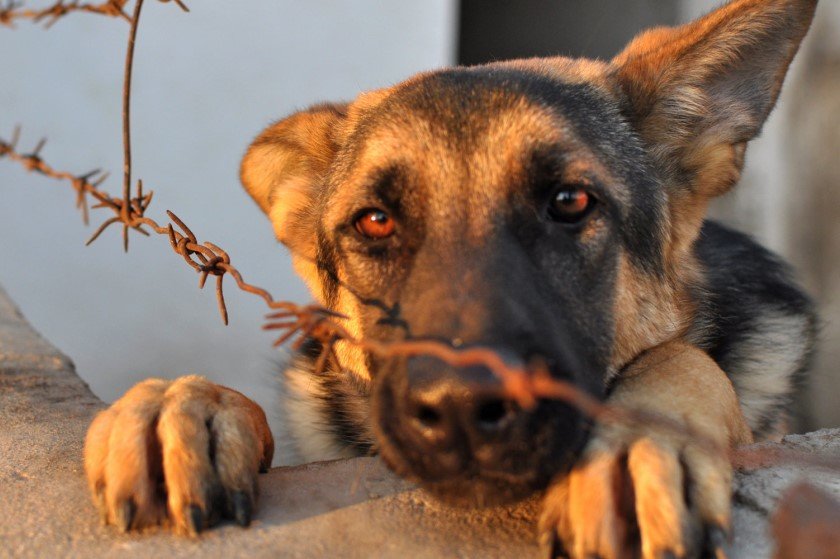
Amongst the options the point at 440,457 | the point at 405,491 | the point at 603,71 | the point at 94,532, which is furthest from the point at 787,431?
the point at 94,532

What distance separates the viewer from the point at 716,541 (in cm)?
177

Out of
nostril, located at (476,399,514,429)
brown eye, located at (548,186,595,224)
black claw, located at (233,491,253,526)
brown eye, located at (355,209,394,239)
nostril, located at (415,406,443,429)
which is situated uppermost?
brown eye, located at (548,186,595,224)

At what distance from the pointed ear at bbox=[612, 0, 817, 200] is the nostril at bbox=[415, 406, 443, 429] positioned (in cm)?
161

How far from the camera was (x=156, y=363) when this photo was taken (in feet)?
20.8

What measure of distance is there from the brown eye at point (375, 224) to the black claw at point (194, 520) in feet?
3.45

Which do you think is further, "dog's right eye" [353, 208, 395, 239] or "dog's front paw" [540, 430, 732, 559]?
"dog's right eye" [353, 208, 395, 239]

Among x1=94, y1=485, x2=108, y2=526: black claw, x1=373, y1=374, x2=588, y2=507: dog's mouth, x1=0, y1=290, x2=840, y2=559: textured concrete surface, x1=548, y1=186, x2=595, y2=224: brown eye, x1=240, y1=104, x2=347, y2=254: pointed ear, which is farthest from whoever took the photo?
x1=240, y1=104, x2=347, y2=254: pointed ear

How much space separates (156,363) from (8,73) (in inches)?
87.2

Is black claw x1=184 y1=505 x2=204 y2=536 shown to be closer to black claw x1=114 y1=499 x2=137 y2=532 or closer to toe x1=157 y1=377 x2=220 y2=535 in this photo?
toe x1=157 y1=377 x2=220 y2=535

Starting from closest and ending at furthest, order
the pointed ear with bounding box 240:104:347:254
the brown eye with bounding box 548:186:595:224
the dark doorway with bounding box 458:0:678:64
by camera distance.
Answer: the brown eye with bounding box 548:186:595:224 < the pointed ear with bounding box 240:104:347:254 < the dark doorway with bounding box 458:0:678:64

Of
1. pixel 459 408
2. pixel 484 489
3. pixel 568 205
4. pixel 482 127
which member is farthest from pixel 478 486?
pixel 482 127

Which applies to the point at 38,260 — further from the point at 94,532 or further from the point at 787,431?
the point at 787,431

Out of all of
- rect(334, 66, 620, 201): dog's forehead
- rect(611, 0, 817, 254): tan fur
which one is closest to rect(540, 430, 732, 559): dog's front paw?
rect(334, 66, 620, 201): dog's forehead

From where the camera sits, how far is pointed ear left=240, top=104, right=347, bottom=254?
3287 mm
